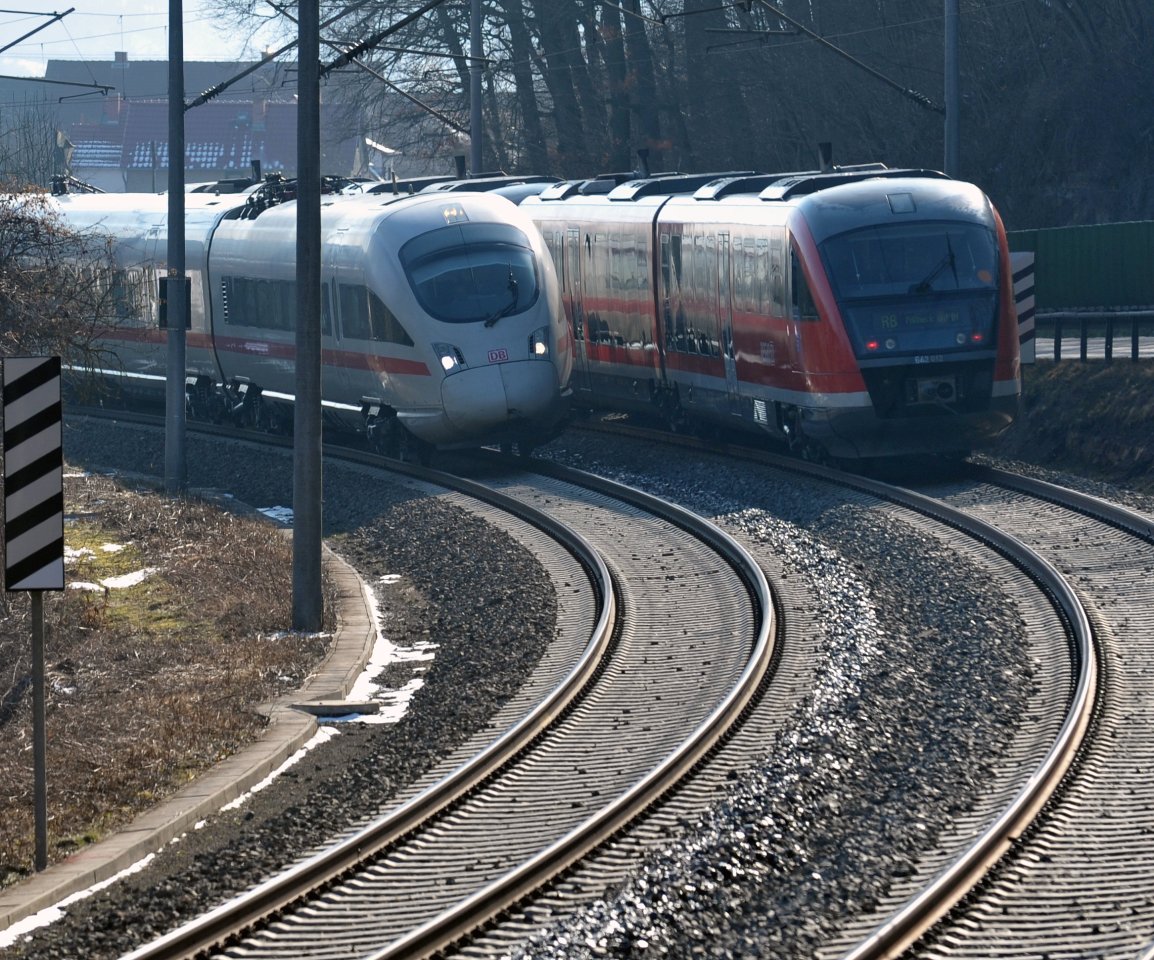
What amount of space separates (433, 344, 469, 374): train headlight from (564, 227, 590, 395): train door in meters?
5.03

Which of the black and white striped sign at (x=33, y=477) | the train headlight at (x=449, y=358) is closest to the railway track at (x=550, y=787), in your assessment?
the black and white striped sign at (x=33, y=477)

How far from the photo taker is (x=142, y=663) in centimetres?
1288

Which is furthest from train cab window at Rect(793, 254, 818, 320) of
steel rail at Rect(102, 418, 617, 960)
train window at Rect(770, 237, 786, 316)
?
steel rail at Rect(102, 418, 617, 960)

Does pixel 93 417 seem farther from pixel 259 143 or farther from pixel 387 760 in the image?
pixel 259 143

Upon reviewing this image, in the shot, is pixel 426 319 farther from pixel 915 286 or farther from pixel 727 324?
pixel 915 286

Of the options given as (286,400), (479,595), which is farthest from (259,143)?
(479,595)

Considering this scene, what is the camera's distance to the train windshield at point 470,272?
21047 millimetres

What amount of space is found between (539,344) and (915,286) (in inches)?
181

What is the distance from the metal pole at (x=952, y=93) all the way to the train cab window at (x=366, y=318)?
7.86 meters

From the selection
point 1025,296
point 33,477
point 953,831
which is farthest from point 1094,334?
point 33,477

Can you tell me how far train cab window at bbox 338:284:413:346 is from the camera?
69.8 ft

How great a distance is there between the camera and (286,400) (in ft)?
81.3

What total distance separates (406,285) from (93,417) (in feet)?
32.7

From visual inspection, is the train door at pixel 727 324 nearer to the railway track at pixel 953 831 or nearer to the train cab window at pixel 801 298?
the train cab window at pixel 801 298
